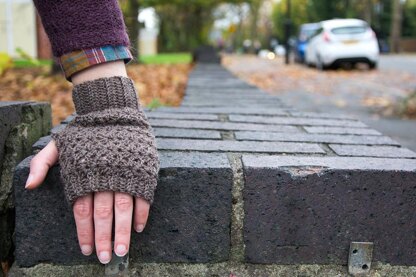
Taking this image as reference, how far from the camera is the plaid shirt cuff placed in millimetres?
1088

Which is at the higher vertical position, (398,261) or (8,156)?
(8,156)

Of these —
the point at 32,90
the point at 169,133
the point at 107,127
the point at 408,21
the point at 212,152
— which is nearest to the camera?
the point at 107,127

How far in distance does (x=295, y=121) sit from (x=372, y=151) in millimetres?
612

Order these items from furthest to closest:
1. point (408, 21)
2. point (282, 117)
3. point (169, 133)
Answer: point (408, 21)
point (282, 117)
point (169, 133)

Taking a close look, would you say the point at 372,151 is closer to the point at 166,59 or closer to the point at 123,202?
the point at 123,202

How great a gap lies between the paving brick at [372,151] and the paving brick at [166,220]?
440mm

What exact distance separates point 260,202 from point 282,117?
103 cm

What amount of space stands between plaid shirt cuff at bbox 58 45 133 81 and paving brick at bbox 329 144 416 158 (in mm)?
718

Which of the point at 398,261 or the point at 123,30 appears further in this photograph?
the point at 398,261

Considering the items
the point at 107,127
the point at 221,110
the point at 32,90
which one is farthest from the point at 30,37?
the point at 107,127

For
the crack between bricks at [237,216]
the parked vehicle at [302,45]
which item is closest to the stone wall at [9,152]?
the crack between bricks at [237,216]

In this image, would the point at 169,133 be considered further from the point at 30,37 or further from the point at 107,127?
the point at 30,37

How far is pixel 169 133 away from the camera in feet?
5.40

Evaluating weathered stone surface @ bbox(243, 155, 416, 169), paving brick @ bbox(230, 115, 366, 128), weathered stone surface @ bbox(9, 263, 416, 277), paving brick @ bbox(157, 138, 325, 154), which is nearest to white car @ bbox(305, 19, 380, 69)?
paving brick @ bbox(230, 115, 366, 128)
